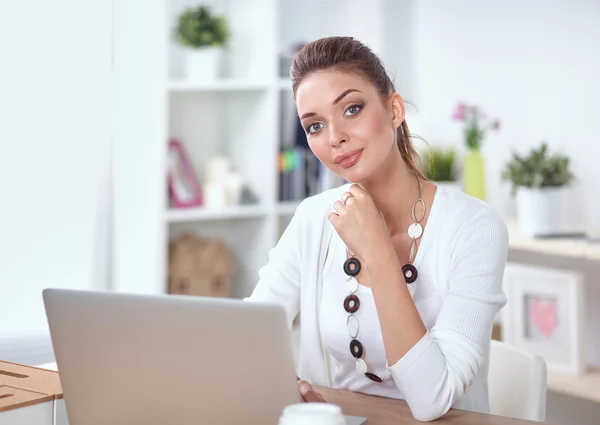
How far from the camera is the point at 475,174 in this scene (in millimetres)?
3363

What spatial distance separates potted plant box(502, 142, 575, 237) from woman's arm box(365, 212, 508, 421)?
140 cm

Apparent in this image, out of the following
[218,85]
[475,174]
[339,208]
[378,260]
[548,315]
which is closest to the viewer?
[378,260]

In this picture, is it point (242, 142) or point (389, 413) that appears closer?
point (389, 413)

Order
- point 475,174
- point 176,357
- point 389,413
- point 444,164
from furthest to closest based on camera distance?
point 444,164, point 475,174, point 389,413, point 176,357

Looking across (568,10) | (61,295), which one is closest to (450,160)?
(568,10)

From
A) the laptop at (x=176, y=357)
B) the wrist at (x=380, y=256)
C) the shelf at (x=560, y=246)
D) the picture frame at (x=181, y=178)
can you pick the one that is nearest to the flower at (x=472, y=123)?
the shelf at (x=560, y=246)

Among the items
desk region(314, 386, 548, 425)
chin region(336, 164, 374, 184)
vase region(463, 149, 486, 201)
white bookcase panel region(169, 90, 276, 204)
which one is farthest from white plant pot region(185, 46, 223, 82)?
desk region(314, 386, 548, 425)

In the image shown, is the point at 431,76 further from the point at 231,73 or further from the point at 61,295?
the point at 61,295

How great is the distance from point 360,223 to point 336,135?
0.17m

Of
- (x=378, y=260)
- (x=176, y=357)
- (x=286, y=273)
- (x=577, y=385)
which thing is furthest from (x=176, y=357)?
(x=577, y=385)

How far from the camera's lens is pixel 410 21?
4035mm

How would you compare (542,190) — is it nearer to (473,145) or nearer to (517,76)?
(473,145)

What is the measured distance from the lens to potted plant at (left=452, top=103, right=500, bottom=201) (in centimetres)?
336

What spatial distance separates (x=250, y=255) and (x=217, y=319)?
280cm
